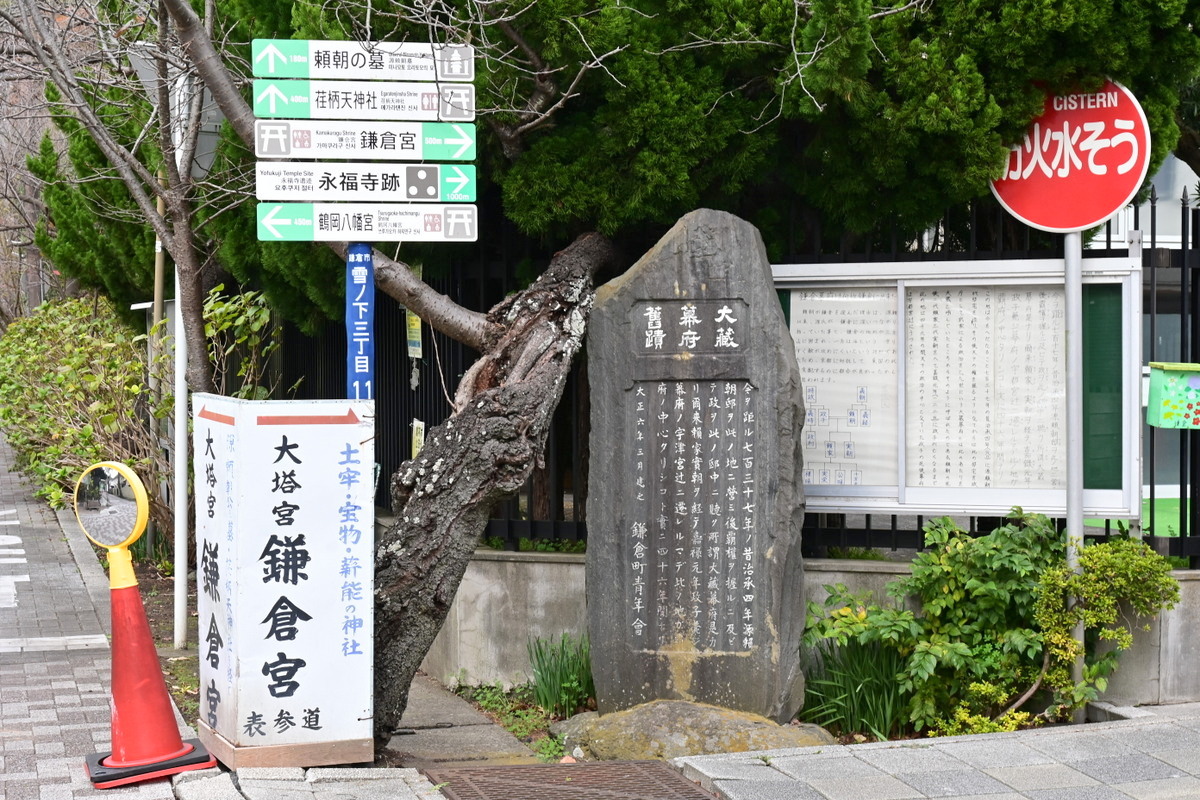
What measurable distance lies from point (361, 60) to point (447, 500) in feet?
6.72

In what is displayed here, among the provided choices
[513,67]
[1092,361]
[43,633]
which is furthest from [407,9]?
[43,633]

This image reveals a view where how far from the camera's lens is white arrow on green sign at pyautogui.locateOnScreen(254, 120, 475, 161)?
19.1 feet

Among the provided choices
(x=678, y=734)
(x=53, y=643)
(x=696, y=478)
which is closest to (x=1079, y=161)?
(x=696, y=478)

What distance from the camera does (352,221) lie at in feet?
19.1

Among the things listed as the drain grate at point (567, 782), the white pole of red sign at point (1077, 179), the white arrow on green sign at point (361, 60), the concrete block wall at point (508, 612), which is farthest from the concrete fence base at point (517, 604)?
the white arrow on green sign at point (361, 60)

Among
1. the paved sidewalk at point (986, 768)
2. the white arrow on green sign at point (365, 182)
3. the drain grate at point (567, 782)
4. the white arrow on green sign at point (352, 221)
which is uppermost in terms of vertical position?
the white arrow on green sign at point (365, 182)

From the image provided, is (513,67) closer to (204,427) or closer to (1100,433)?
(204,427)

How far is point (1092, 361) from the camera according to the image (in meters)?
6.76

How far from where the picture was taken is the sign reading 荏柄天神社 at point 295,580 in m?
5.19

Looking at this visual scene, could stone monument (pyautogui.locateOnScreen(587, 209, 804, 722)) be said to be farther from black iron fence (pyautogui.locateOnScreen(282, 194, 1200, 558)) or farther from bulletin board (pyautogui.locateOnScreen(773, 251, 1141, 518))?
black iron fence (pyautogui.locateOnScreen(282, 194, 1200, 558))

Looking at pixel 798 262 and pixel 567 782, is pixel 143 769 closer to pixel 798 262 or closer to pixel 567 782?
pixel 567 782

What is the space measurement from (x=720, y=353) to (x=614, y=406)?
59cm

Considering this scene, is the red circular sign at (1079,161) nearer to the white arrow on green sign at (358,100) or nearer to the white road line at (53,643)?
the white arrow on green sign at (358,100)

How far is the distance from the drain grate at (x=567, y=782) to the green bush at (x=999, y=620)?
1.40m
